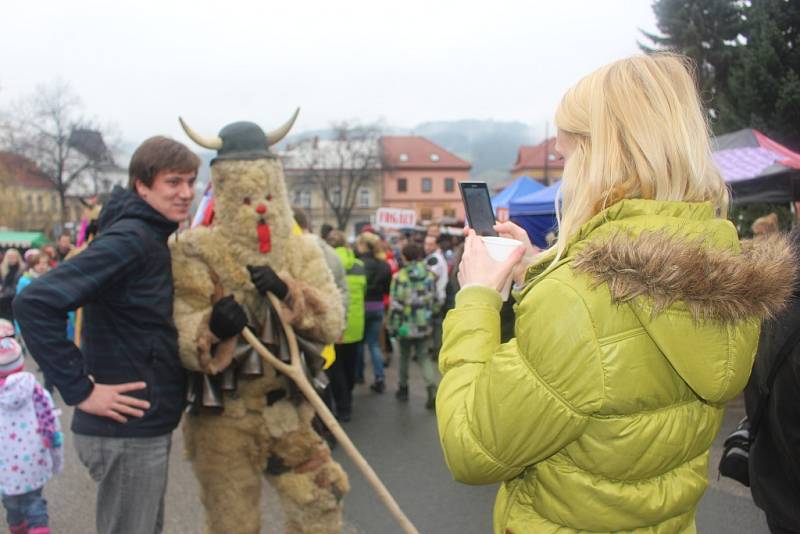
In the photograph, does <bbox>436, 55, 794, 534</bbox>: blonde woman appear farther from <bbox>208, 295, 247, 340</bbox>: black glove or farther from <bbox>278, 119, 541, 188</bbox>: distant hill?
<bbox>278, 119, 541, 188</bbox>: distant hill

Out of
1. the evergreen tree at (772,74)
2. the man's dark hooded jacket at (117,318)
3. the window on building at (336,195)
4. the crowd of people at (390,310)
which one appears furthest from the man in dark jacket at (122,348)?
the window on building at (336,195)

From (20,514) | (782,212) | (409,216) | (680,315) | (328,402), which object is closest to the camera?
(680,315)

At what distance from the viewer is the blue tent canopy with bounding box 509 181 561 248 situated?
865 centimetres

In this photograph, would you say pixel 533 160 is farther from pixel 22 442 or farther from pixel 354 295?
pixel 22 442

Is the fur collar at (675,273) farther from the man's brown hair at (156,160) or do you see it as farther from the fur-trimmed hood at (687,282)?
the man's brown hair at (156,160)

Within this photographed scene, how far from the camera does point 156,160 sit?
8.07 ft

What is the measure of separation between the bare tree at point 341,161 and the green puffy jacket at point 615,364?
5123 cm

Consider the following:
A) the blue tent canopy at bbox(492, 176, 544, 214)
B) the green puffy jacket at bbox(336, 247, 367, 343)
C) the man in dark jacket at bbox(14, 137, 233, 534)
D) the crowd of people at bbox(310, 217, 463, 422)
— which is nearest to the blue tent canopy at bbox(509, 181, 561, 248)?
the blue tent canopy at bbox(492, 176, 544, 214)

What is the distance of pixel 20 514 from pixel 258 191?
2.31 m

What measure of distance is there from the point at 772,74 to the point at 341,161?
43681mm

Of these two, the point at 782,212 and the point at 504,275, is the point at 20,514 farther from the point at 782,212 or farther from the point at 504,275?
the point at 782,212

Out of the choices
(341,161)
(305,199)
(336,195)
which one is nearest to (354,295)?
(341,161)

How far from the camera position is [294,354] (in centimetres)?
297

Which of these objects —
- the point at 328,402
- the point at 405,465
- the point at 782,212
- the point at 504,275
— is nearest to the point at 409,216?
the point at 782,212
